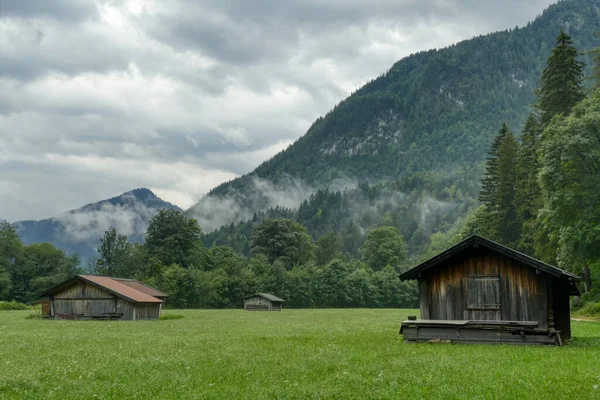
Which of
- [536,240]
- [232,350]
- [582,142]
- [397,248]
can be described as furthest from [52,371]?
[397,248]

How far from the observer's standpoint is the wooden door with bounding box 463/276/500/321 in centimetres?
2986

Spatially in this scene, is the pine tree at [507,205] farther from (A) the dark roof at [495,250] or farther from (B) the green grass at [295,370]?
(B) the green grass at [295,370]

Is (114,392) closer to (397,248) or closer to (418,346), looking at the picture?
(418,346)

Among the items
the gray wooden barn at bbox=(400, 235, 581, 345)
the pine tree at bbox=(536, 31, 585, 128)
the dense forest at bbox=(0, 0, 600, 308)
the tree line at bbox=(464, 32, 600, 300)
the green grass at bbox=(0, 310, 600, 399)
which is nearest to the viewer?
the green grass at bbox=(0, 310, 600, 399)

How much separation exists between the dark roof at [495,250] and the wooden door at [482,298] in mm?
1708

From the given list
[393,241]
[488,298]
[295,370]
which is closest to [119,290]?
[488,298]

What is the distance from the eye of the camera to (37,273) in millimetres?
120500

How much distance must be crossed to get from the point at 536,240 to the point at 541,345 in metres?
38.2

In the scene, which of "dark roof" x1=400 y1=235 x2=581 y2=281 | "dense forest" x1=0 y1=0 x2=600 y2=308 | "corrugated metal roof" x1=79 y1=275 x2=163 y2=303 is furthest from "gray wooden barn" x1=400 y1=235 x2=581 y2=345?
"corrugated metal roof" x1=79 y1=275 x2=163 y2=303

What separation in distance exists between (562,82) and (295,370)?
178 feet

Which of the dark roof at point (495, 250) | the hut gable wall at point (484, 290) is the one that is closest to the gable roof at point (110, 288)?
the dark roof at point (495, 250)

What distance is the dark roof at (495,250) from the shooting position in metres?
28.0

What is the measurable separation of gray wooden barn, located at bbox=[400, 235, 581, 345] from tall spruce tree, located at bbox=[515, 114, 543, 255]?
37599 millimetres

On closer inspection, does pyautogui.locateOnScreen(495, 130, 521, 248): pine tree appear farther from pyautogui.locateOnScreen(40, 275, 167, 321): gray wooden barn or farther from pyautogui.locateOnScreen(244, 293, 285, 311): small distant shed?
pyautogui.locateOnScreen(40, 275, 167, 321): gray wooden barn
